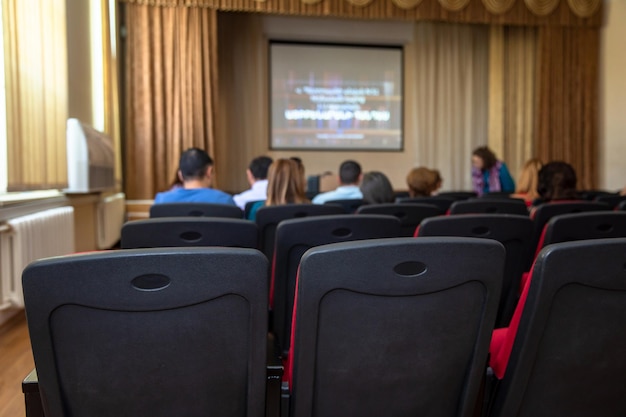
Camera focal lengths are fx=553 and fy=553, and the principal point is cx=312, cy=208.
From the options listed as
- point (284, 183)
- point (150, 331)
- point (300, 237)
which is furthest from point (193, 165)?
point (150, 331)

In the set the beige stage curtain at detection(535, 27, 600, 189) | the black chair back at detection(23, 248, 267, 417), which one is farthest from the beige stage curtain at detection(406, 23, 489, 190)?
the black chair back at detection(23, 248, 267, 417)

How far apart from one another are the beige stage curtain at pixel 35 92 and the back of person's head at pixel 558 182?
3182 millimetres

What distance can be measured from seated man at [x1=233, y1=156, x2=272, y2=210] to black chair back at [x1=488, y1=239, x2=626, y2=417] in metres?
3.01

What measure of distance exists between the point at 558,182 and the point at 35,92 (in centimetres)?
344

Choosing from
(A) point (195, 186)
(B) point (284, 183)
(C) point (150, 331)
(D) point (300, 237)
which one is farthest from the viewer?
(A) point (195, 186)

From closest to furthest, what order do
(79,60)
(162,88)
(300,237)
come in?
(300,237), (79,60), (162,88)

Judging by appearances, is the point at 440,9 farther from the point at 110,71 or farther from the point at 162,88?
the point at 110,71

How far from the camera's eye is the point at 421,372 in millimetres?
1125

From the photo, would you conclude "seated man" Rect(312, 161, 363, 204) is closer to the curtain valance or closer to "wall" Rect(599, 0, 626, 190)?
the curtain valance

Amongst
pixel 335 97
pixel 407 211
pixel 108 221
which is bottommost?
pixel 108 221

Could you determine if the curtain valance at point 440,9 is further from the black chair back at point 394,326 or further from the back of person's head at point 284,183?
the black chair back at point 394,326

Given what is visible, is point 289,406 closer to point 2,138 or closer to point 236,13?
point 2,138

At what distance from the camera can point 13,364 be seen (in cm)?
272

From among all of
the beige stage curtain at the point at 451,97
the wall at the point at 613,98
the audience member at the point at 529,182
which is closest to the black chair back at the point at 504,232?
the audience member at the point at 529,182
